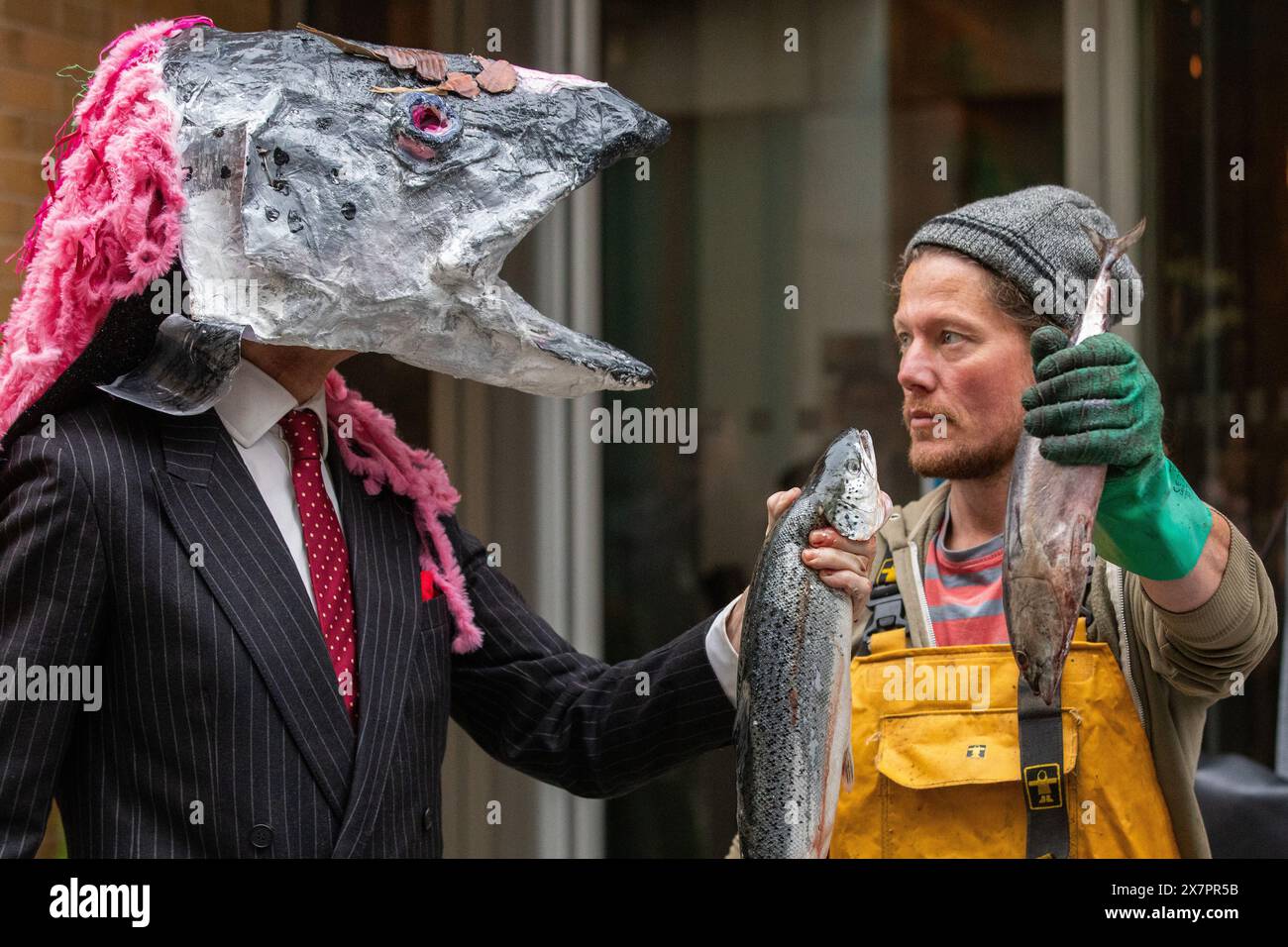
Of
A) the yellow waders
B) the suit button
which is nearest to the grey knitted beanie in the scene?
the yellow waders

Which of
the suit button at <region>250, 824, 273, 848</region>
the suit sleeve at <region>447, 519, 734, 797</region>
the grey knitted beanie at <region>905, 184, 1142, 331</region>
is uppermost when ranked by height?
the grey knitted beanie at <region>905, 184, 1142, 331</region>

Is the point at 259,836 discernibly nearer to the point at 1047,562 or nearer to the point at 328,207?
the point at 328,207

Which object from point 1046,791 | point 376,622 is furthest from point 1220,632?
point 376,622

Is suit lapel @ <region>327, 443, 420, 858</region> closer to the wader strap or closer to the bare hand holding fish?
the bare hand holding fish

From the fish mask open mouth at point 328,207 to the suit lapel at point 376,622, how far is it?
305 millimetres

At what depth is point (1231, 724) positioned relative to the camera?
423cm

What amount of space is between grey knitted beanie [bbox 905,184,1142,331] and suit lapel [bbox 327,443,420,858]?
0.93 m

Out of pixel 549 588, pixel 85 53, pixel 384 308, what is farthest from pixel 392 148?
pixel 549 588

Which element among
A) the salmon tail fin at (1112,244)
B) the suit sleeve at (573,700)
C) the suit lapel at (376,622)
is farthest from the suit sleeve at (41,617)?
the salmon tail fin at (1112,244)

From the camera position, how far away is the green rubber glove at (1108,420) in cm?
158

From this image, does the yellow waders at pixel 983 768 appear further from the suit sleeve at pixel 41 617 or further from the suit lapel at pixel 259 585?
the suit sleeve at pixel 41 617

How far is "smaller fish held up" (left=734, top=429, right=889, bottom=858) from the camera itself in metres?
1.61

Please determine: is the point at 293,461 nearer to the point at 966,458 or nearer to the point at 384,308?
the point at 384,308

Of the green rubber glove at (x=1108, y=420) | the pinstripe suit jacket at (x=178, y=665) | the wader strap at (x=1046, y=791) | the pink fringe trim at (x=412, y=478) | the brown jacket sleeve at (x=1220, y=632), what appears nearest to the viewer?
the green rubber glove at (x=1108, y=420)
